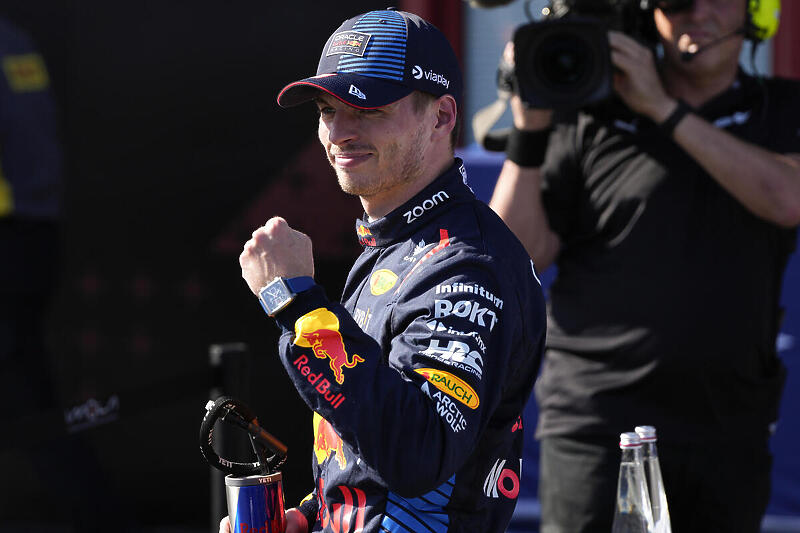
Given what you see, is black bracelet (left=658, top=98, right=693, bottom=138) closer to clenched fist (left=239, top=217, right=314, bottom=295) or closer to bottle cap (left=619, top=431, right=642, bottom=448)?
bottle cap (left=619, top=431, right=642, bottom=448)

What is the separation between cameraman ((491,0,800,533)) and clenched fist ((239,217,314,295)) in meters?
1.30

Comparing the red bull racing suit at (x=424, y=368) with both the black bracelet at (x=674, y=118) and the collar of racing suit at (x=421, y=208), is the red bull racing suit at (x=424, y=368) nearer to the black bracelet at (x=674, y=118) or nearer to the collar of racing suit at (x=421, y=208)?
the collar of racing suit at (x=421, y=208)

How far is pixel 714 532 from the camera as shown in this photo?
266 cm

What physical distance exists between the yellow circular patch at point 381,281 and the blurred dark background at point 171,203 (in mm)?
2572

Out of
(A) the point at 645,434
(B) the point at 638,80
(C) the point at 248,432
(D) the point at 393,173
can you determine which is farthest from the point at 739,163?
(C) the point at 248,432

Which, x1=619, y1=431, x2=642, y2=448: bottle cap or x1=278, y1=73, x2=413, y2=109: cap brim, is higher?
x1=278, y1=73, x2=413, y2=109: cap brim

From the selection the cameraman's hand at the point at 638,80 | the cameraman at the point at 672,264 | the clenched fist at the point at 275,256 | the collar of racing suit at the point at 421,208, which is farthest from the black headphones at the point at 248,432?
the cameraman's hand at the point at 638,80

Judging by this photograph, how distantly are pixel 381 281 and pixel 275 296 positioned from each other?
23cm

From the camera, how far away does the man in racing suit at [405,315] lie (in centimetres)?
154

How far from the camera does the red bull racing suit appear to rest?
1.53 meters

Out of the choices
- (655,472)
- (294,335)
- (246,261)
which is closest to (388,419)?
(294,335)

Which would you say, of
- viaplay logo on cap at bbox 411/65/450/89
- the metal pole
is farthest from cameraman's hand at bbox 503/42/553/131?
viaplay logo on cap at bbox 411/65/450/89

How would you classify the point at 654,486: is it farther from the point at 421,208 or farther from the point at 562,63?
the point at 562,63

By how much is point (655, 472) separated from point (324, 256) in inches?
99.8
